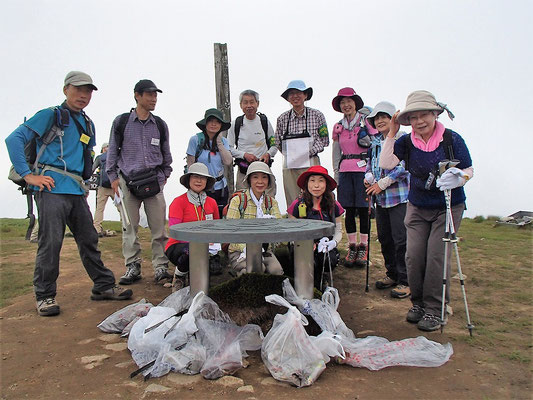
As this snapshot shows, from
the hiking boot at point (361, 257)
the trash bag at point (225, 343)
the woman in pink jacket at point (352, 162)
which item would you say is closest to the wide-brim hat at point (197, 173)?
the woman in pink jacket at point (352, 162)

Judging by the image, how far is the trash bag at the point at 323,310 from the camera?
12.7 feet

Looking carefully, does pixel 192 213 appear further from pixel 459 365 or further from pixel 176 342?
pixel 459 365

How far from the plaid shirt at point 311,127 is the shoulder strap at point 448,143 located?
2.50m

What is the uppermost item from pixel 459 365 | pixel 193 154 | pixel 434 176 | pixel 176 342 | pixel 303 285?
pixel 193 154

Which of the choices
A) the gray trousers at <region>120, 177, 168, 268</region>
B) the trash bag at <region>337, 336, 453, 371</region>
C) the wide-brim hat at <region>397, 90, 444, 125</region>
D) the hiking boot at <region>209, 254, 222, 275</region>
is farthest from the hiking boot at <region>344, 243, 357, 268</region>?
the trash bag at <region>337, 336, 453, 371</region>

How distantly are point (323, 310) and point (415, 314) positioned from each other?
47.0 inches

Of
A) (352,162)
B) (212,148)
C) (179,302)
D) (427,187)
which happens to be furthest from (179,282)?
(427,187)

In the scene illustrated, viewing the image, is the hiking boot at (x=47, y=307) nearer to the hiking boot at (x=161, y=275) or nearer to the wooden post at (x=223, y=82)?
the hiking boot at (x=161, y=275)

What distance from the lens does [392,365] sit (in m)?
3.48

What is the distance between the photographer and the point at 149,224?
6273mm

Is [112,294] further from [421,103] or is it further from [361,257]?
[421,103]

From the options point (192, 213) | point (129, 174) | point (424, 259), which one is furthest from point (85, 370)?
point (424, 259)

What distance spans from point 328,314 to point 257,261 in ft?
3.67

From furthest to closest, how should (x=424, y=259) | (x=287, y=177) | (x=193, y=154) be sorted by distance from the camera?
(x=287, y=177)
(x=193, y=154)
(x=424, y=259)
